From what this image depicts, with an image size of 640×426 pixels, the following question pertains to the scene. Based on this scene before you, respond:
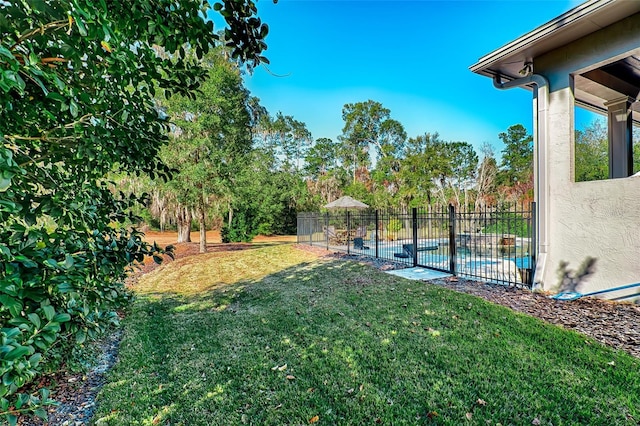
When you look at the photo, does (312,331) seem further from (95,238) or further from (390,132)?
(390,132)

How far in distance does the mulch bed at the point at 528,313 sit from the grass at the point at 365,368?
0.18 metres

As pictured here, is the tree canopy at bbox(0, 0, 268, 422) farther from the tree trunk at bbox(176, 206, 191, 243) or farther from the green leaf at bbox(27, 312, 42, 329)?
the tree trunk at bbox(176, 206, 191, 243)

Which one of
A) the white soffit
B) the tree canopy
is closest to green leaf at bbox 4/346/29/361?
the tree canopy

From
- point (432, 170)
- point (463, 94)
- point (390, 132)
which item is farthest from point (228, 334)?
point (390, 132)

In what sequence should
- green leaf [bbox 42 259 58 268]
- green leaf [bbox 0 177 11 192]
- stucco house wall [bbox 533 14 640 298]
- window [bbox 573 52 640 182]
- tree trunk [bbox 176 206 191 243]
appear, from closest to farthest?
green leaf [bbox 0 177 11 192] < green leaf [bbox 42 259 58 268] < stucco house wall [bbox 533 14 640 298] < window [bbox 573 52 640 182] < tree trunk [bbox 176 206 191 243]

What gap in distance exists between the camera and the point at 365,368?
2.83m

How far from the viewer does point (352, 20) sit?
12.0 m

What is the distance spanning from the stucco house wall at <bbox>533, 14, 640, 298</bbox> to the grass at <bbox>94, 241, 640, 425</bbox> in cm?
183

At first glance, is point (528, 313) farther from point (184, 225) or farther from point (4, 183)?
point (184, 225)

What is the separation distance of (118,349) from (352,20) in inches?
525

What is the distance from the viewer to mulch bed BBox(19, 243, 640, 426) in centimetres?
253

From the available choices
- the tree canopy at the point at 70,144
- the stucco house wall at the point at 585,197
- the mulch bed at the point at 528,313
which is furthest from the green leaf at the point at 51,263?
the stucco house wall at the point at 585,197

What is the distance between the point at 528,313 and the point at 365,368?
9.00 feet

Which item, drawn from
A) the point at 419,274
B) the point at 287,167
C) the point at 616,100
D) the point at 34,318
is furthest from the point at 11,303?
the point at 287,167
